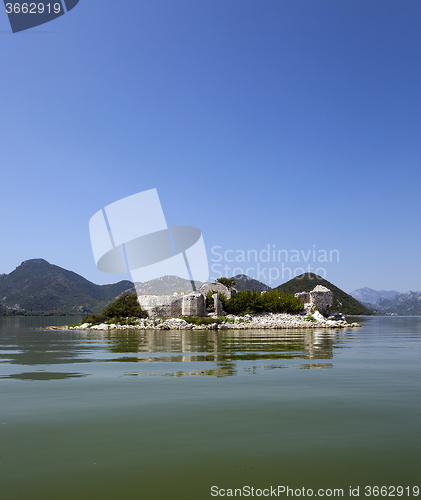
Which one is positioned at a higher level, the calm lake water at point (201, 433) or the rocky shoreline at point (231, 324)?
the calm lake water at point (201, 433)

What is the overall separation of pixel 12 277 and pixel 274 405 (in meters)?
200

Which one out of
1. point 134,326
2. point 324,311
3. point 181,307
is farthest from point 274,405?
point 324,311

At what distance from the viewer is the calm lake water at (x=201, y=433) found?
328cm

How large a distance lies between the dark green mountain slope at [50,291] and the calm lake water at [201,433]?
134 metres

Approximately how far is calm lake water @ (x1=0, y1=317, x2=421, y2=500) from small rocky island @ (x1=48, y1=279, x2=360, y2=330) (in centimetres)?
3110

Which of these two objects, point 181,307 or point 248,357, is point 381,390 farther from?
point 181,307

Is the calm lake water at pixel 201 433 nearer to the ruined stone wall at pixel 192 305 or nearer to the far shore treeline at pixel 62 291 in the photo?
the ruined stone wall at pixel 192 305

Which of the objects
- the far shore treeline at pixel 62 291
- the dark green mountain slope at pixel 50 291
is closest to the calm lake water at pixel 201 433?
the far shore treeline at pixel 62 291

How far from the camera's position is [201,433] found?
452 cm

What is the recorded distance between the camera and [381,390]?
7160 millimetres

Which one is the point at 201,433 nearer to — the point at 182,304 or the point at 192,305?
the point at 192,305

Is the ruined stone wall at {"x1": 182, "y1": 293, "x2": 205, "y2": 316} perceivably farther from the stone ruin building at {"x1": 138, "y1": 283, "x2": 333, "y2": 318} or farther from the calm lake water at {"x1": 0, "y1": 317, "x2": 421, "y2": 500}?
the calm lake water at {"x1": 0, "y1": 317, "x2": 421, "y2": 500}

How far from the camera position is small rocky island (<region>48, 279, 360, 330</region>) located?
1590 inches

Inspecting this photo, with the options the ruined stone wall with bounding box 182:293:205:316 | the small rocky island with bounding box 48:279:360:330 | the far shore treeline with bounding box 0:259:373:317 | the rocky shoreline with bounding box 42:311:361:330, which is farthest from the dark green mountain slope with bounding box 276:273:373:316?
the ruined stone wall with bounding box 182:293:205:316
